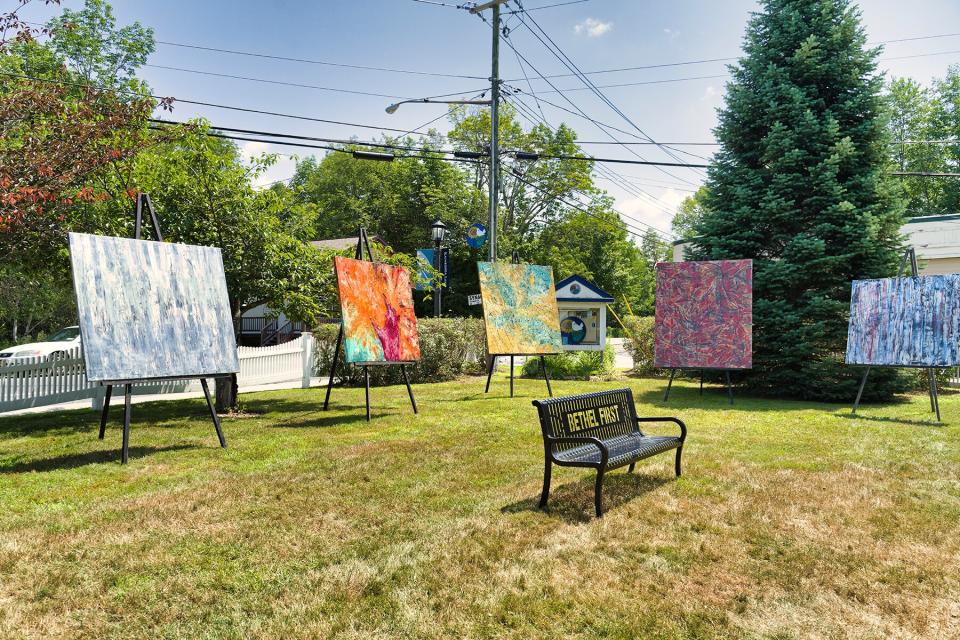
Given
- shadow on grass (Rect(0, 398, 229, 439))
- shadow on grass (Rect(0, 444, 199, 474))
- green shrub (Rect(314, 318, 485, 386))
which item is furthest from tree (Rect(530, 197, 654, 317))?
shadow on grass (Rect(0, 444, 199, 474))

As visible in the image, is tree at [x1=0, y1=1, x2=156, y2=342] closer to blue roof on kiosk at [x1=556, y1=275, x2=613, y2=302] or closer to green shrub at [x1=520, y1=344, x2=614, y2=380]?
green shrub at [x1=520, y1=344, x2=614, y2=380]

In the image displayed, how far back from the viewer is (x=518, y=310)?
44.1 feet

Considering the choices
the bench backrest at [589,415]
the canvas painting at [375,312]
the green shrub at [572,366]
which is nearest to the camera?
the bench backrest at [589,415]

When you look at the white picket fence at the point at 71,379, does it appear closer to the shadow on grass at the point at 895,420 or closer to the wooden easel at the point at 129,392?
the wooden easel at the point at 129,392

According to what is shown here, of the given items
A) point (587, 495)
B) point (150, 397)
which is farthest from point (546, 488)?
point (150, 397)

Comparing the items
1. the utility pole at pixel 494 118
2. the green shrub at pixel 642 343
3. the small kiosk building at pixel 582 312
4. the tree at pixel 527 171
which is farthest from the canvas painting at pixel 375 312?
the tree at pixel 527 171

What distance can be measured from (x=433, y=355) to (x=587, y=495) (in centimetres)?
1256

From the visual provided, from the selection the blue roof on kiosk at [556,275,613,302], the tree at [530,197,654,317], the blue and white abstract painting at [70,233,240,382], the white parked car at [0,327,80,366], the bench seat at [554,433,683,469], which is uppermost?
the tree at [530,197,654,317]

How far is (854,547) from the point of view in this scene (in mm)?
4340

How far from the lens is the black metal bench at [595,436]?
→ 516 centimetres

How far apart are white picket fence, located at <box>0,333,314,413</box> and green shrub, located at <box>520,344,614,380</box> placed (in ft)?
22.0

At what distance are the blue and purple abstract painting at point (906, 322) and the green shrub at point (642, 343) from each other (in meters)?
8.26

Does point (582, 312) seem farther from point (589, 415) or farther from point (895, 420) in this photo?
point (589, 415)

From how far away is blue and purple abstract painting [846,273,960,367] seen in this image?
10.4 m
